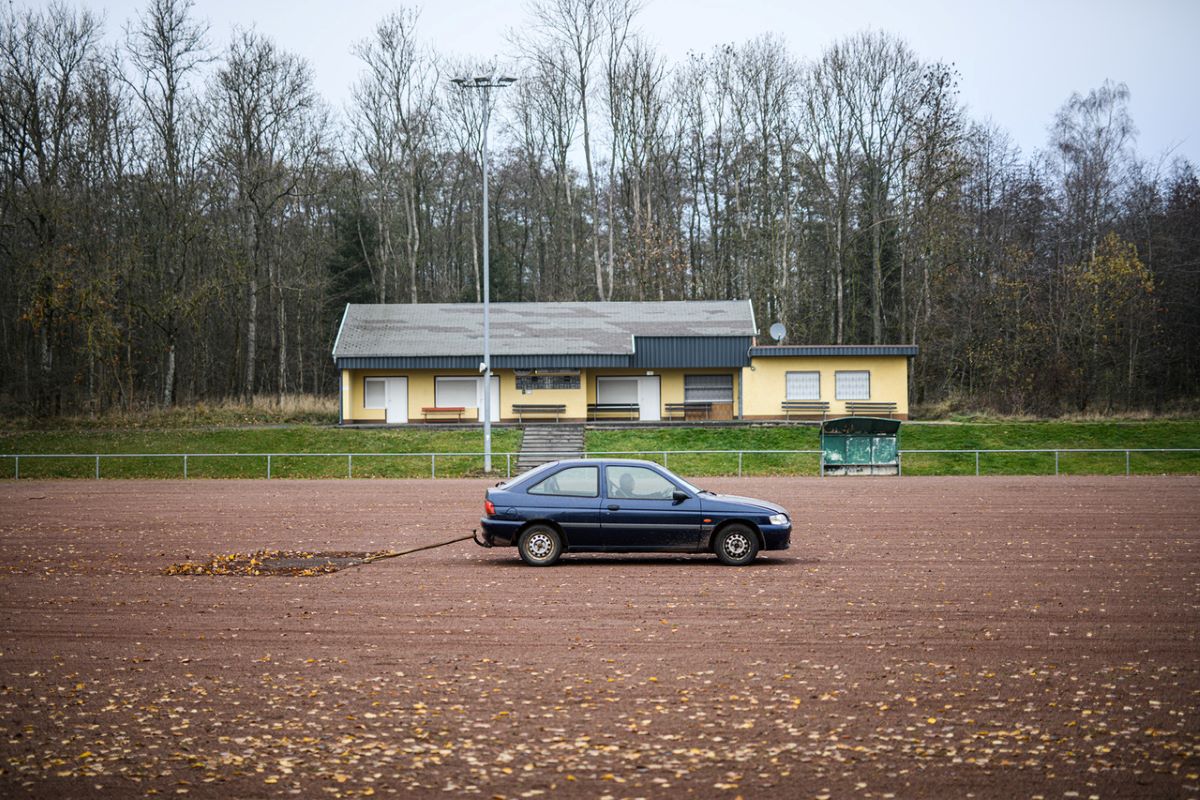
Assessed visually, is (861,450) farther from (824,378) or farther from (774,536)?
(774,536)

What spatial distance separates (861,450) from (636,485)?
21869 mm

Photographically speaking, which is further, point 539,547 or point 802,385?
point 802,385

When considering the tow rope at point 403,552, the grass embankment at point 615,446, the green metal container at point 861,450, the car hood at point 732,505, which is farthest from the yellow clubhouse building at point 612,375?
the car hood at point 732,505

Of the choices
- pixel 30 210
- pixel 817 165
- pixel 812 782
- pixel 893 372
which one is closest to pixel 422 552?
pixel 812 782

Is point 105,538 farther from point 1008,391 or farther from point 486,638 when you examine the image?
point 1008,391

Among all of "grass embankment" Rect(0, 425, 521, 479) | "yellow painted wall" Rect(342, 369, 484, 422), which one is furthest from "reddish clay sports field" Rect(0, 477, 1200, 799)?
"yellow painted wall" Rect(342, 369, 484, 422)

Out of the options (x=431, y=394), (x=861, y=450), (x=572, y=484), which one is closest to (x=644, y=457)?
(x=861, y=450)

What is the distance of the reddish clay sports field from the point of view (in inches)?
257

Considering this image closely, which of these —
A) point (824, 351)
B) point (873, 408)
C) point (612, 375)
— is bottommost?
point (873, 408)

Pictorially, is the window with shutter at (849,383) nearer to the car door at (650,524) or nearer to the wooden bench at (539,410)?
the wooden bench at (539,410)

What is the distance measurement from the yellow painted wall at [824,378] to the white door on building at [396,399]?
14889 mm

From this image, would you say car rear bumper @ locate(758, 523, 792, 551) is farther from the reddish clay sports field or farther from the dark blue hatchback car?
the reddish clay sports field

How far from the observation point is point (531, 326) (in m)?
50.4

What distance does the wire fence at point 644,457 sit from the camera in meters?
36.6
